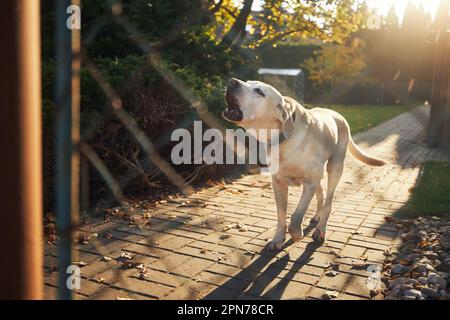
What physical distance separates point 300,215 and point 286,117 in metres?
0.91

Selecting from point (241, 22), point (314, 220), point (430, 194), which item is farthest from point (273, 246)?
point (241, 22)

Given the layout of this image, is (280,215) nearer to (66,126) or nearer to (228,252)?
(228,252)

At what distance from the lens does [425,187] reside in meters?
6.67

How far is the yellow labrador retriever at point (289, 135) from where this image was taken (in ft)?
12.0

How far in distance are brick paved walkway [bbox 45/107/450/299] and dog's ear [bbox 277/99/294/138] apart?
116cm

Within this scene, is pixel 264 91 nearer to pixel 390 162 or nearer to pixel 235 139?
pixel 235 139

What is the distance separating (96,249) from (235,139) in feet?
13.3

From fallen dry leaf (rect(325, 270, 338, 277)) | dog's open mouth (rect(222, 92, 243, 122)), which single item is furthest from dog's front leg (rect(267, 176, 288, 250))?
dog's open mouth (rect(222, 92, 243, 122))

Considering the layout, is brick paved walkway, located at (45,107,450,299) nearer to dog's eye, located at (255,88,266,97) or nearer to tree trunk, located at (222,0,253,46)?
dog's eye, located at (255,88,266,97)

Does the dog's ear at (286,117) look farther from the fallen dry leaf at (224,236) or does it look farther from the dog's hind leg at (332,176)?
the fallen dry leaf at (224,236)

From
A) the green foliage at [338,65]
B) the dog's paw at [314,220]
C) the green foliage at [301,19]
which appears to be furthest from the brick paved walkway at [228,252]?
the green foliage at [338,65]

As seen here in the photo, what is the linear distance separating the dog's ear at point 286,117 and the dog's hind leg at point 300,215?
56 cm

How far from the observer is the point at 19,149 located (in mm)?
1091
